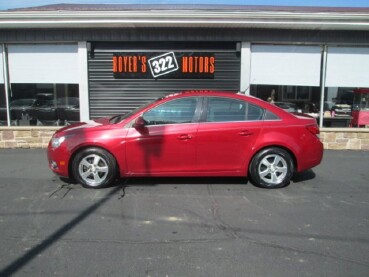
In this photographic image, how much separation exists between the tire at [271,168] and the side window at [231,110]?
0.60m

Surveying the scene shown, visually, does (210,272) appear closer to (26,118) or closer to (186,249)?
(186,249)

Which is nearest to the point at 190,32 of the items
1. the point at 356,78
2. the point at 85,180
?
the point at 356,78

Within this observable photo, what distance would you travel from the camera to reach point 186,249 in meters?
4.15

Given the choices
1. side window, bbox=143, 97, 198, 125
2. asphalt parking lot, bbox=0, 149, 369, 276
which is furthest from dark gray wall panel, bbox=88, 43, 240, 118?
side window, bbox=143, 97, 198, 125

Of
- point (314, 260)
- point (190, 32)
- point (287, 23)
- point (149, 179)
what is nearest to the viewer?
point (314, 260)

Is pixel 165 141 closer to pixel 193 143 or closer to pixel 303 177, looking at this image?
pixel 193 143

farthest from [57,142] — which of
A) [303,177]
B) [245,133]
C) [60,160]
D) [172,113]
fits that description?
[303,177]

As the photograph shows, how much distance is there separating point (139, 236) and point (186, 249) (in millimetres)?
617

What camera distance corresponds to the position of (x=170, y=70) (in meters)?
10.1

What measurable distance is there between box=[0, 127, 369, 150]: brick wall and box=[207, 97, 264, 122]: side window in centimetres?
417

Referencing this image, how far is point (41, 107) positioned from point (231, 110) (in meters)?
5.86

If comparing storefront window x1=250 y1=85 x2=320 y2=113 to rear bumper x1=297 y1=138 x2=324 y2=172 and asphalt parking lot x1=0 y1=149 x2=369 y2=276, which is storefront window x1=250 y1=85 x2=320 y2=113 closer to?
asphalt parking lot x1=0 y1=149 x2=369 y2=276

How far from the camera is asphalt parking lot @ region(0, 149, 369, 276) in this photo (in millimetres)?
3799

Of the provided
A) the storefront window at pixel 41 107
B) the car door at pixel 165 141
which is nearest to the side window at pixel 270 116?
the car door at pixel 165 141
